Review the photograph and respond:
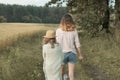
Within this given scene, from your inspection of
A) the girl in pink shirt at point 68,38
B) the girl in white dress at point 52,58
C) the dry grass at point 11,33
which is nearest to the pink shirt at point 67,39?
the girl in pink shirt at point 68,38

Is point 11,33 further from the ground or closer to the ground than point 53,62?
closer to the ground

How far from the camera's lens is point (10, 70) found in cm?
1115

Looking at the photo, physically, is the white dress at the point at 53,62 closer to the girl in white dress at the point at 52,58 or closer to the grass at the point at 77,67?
the girl in white dress at the point at 52,58

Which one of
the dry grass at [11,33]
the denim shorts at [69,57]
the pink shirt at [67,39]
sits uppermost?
the pink shirt at [67,39]

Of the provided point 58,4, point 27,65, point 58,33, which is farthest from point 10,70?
point 58,4

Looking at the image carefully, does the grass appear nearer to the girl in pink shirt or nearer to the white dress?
the girl in pink shirt

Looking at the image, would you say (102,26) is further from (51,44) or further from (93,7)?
(51,44)

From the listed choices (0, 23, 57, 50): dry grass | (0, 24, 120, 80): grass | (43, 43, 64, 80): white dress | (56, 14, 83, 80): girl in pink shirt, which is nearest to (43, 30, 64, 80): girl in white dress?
(43, 43, 64, 80): white dress

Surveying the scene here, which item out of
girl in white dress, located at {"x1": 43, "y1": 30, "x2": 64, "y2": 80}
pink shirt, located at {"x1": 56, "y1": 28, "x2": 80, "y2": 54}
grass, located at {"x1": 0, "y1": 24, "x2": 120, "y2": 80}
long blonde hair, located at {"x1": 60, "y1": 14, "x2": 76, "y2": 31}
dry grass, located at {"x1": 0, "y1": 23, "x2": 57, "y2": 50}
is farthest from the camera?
dry grass, located at {"x1": 0, "y1": 23, "x2": 57, "y2": 50}

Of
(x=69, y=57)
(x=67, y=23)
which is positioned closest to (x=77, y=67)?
(x=69, y=57)

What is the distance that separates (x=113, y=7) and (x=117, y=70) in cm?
1599

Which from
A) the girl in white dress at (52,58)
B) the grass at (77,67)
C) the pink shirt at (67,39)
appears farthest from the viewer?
the grass at (77,67)

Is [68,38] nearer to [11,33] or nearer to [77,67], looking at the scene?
[77,67]

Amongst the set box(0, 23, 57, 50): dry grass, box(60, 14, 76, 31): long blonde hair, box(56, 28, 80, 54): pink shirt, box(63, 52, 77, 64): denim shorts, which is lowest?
box(0, 23, 57, 50): dry grass
